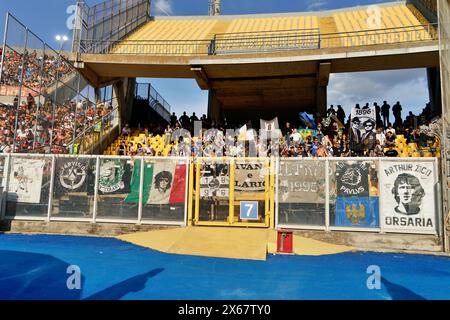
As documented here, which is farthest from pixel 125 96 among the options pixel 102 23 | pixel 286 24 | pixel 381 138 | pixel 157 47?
pixel 381 138

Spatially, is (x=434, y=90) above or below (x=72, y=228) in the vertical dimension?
above

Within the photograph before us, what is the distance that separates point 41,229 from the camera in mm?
10961

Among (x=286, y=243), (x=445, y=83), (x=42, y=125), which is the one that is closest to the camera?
(x=286, y=243)

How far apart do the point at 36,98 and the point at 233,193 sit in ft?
31.9

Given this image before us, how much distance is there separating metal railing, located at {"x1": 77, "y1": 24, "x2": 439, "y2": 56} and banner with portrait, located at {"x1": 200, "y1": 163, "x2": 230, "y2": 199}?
11281 millimetres

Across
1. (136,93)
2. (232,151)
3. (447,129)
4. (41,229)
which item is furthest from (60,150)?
(447,129)

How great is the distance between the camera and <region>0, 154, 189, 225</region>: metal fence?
35.0ft

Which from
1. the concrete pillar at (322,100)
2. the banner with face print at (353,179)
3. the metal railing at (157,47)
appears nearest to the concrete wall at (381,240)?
the banner with face print at (353,179)

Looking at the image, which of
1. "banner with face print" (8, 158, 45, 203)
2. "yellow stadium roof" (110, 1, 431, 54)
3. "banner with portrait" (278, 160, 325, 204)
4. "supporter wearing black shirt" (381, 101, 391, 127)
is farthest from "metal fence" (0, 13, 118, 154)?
"supporter wearing black shirt" (381, 101, 391, 127)

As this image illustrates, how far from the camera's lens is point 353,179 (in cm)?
970

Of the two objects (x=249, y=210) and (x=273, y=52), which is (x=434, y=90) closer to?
(x=273, y=52)

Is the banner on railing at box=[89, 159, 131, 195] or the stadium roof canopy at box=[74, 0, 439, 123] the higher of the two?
the stadium roof canopy at box=[74, 0, 439, 123]

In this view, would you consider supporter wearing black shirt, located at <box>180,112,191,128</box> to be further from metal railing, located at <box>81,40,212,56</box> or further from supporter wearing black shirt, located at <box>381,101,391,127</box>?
supporter wearing black shirt, located at <box>381,101,391,127</box>
